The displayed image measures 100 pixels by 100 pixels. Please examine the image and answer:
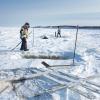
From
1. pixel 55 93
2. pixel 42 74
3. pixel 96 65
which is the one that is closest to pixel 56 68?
pixel 42 74

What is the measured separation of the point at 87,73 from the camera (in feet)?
26.9

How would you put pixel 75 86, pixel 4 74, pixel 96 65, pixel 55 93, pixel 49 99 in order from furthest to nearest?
pixel 96 65 → pixel 4 74 → pixel 75 86 → pixel 55 93 → pixel 49 99

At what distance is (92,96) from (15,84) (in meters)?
2.21

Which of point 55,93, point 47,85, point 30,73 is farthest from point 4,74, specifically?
point 55,93

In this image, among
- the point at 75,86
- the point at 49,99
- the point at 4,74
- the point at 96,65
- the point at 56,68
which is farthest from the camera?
the point at 96,65

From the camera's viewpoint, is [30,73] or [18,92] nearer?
[18,92]

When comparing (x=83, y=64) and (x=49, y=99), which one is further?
(x=83, y=64)

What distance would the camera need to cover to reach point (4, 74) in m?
7.80

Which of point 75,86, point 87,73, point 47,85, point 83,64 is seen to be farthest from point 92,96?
point 83,64

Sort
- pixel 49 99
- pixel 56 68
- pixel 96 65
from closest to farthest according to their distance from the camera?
1. pixel 49 99
2. pixel 56 68
3. pixel 96 65

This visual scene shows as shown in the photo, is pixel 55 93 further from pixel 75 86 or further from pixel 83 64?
pixel 83 64

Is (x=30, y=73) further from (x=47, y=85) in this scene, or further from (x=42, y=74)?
(x=47, y=85)

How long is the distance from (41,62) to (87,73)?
238cm

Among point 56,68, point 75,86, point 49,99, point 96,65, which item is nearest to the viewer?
point 49,99
